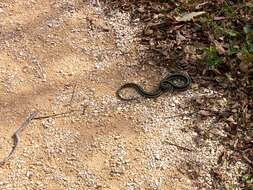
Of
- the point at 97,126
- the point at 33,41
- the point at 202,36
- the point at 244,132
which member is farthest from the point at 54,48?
the point at 244,132

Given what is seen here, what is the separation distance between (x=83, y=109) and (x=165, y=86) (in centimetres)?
63

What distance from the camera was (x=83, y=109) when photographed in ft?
13.4

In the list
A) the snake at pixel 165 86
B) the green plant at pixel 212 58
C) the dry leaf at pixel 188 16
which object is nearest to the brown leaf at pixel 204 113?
the snake at pixel 165 86

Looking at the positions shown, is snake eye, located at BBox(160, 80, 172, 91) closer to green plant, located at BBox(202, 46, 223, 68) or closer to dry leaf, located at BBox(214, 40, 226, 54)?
green plant, located at BBox(202, 46, 223, 68)

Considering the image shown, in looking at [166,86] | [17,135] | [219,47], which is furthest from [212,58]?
[17,135]

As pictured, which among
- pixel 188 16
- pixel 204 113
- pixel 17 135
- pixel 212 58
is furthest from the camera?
pixel 188 16

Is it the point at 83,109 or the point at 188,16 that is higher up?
the point at 188,16

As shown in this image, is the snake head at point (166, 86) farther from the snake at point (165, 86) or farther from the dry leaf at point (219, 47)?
the dry leaf at point (219, 47)

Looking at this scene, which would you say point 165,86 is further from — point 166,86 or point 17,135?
point 17,135

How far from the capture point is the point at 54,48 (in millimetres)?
4508

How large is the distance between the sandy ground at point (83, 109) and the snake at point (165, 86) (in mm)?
50

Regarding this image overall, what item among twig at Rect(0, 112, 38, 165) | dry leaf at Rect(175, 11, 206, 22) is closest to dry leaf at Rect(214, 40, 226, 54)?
dry leaf at Rect(175, 11, 206, 22)

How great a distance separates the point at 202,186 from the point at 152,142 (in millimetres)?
472

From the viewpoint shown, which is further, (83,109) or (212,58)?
(212,58)
